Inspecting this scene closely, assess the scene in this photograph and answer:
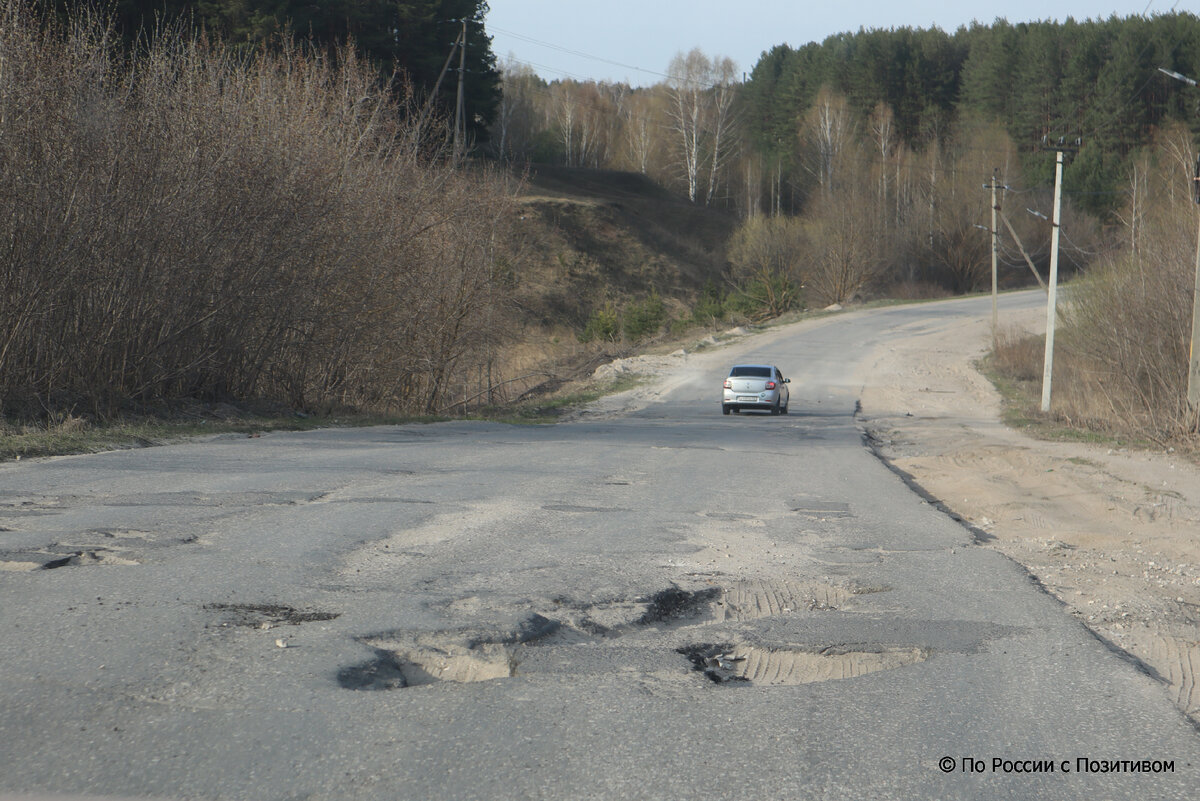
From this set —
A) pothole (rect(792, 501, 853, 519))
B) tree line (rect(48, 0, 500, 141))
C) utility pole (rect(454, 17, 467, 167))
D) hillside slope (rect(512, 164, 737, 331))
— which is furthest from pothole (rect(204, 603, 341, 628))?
hillside slope (rect(512, 164, 737, 331))

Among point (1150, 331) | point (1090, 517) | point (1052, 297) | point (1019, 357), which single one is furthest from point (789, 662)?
point (1019, 357)

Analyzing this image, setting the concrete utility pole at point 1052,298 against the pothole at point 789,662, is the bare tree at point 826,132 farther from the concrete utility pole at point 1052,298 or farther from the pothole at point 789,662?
the pothole at point 789,662

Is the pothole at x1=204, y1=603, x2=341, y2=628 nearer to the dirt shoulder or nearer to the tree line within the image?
the dirt shoulder

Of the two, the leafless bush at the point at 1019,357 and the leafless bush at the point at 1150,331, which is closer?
the leafless bush at the point at 1150,331

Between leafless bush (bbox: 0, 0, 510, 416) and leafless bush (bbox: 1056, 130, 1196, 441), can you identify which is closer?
leafless bush (bbox: 0, 0, 510, 416)

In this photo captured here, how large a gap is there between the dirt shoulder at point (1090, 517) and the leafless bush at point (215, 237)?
1155cm

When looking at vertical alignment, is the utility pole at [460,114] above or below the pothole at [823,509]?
above

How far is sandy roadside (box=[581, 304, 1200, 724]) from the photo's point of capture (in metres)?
5.74

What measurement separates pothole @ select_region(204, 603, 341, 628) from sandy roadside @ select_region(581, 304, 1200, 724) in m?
4.22

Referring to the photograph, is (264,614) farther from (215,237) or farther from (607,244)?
(607,244)

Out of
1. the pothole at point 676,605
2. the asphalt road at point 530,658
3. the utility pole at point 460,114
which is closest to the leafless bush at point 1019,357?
the utility pole at point 460,114

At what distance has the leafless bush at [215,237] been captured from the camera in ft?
49.3

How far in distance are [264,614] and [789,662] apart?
8.93 ft

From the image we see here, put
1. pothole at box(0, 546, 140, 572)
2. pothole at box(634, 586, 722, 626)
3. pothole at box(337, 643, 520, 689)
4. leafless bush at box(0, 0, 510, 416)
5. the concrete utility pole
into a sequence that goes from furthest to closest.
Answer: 1. the concrete utility pole
2. leafless bush at box(0, 0, 510, 416)
3. pothole at box(0, 546, 140, 572)
4. pothole at box(634, 586, 722, 626)
5. pothole at box(337, 643, 520, 689)
